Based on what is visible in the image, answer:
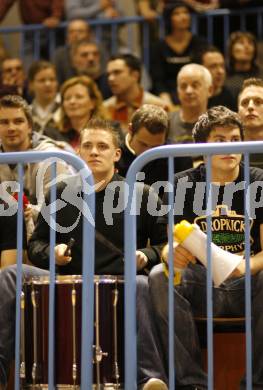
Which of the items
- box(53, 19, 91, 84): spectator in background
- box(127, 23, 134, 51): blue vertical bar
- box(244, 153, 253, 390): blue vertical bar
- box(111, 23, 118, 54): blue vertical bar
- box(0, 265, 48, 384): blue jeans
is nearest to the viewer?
box(244, 153, 253, 390): blue vertical bar

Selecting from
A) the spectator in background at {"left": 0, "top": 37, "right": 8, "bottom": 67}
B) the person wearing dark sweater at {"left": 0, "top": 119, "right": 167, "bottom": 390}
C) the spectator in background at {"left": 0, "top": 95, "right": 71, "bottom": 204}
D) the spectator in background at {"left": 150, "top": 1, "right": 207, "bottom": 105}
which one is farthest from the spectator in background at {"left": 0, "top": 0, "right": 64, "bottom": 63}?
the person wearing dark sweater at {"left": 0, "top": 119, "right": 167, "bottom": 390}

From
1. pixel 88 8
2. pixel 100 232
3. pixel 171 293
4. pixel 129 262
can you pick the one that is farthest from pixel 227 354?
pixel 88 8

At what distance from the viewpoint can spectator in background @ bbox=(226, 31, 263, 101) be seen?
8180mm

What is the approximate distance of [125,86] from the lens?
7.84 metres

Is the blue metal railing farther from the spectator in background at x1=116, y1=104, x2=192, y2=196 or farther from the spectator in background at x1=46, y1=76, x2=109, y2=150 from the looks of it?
the spectator in background at x1=46, y1=76, x2=109, y2=150

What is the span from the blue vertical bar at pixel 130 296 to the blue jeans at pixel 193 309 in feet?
0.52

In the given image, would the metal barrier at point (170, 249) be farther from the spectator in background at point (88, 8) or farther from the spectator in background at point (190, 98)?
the spectator in background at point (88, 8)

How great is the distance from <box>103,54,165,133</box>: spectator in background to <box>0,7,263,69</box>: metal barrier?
1.09 metres

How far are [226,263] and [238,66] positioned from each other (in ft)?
14.0

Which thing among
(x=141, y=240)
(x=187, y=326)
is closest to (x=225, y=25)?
(x=141, y=240)

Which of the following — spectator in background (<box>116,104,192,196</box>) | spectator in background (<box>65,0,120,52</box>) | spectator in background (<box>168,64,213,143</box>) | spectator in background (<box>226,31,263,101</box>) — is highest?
spectator in background (<box>65,0,120,52</box>)

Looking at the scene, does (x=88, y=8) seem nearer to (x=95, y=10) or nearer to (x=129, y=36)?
(x=95, y=10)

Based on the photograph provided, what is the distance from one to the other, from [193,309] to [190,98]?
2519 millimetres

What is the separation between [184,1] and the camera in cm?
891
